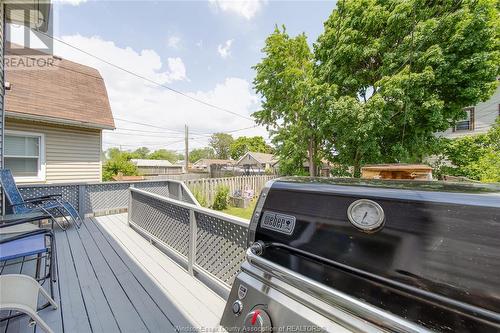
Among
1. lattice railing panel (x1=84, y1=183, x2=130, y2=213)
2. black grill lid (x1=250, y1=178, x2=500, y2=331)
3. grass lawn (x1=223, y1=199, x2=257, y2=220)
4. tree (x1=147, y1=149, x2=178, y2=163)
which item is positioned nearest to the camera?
black grill lid (x1=250, y1=178, x2=500, y2=331)

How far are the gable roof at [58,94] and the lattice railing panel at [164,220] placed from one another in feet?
13.7

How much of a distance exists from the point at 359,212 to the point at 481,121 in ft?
50.8

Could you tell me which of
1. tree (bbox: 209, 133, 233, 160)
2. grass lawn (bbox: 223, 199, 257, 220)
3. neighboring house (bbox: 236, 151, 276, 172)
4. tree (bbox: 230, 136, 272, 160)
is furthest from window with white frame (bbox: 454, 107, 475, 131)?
tree (bbox: 209, 133, 233, 160)

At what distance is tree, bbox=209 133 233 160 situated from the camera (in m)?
51.5

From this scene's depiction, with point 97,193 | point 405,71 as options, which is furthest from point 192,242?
point 405,71

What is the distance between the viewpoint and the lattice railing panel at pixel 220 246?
94.4 inches

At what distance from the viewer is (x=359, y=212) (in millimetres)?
938

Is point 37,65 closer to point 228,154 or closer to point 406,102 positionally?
point 406,102

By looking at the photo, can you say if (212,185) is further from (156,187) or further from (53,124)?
(53,124)

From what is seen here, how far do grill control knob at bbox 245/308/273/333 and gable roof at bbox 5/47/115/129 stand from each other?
7.96 meters

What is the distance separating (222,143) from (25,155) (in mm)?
45347

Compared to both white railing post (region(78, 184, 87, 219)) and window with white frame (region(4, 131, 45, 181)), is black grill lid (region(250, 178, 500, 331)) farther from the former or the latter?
window with white frame (region(4, 131, 45, 181))

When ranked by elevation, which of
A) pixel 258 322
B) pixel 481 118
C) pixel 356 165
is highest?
pixel 481 118

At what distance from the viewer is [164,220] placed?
3754mm
